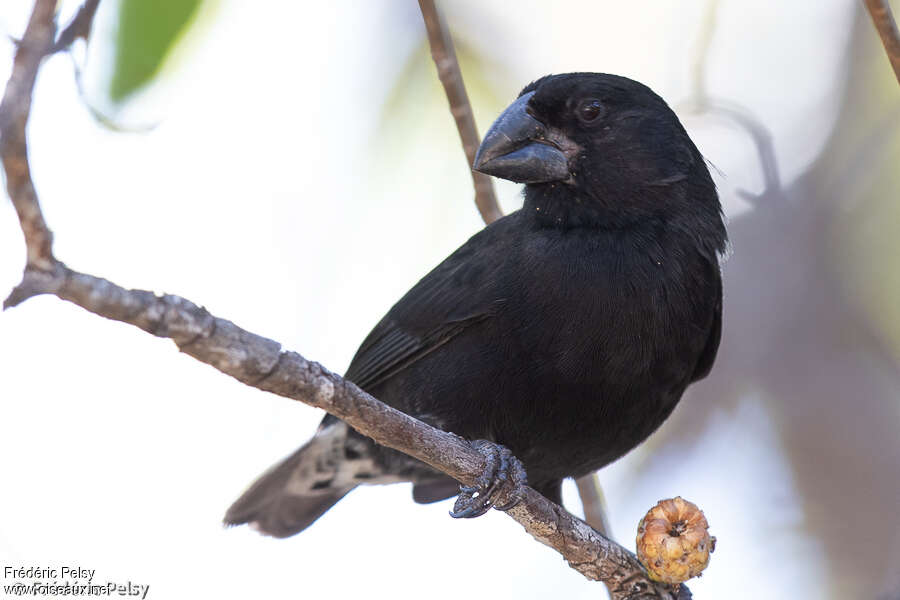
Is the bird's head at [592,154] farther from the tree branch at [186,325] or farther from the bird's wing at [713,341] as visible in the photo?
the tree branch at [186,325]

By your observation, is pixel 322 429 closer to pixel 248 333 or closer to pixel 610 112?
pixel 610 112

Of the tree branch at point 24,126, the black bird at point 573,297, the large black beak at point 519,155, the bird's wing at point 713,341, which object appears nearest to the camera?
the tree branch at point 24,126

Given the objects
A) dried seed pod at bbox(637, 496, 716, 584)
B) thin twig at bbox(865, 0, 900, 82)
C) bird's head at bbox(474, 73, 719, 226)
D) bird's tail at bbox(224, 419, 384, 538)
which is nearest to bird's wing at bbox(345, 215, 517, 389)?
bird's head at bbox(474, 73, 719, 226)

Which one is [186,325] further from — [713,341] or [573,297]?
[713,341]

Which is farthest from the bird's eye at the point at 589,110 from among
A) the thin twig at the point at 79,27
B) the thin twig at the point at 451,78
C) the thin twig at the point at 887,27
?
the thin twig at the point at 79,27

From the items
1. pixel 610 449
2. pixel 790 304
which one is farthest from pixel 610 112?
pixel 790 304

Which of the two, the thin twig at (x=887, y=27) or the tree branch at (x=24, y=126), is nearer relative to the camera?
the tree branch at (x=24, y=126)

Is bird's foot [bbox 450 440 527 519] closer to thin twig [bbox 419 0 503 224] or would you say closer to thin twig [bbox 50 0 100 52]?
thin twig [bbox 419 0 503 224]
